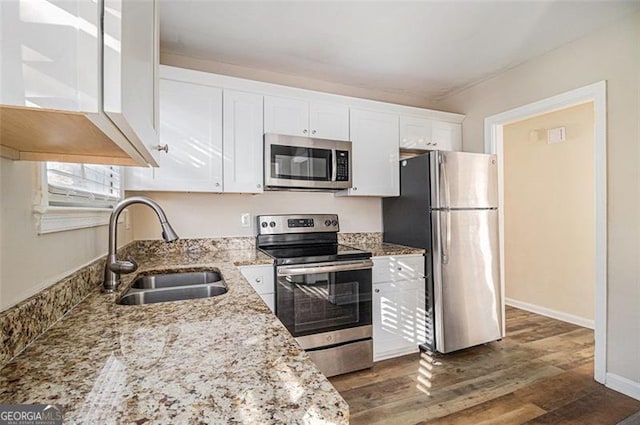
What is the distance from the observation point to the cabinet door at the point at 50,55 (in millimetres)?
404

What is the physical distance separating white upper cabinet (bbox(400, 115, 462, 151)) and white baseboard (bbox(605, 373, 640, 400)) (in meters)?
2.20

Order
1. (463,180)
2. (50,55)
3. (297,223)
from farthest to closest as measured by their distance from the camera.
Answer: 1. (297,223)
2. (463,180)
3. (50,55)

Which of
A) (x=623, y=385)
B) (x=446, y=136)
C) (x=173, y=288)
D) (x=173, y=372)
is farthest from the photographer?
(x=446, y=136)

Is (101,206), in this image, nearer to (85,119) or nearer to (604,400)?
(85,119)

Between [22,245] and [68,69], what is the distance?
1.96 ft

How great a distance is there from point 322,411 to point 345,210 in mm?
2609

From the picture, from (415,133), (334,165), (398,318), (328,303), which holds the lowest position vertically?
(398,318)

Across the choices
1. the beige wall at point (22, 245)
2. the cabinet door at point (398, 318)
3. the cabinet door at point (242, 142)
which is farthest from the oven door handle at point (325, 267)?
the beige wall at point (22, 245)

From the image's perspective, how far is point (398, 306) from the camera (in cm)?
255

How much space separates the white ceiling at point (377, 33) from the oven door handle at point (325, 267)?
1684 mm

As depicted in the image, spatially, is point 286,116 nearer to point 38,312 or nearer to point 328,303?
point 328,303

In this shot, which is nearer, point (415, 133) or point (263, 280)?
point (263, 280)

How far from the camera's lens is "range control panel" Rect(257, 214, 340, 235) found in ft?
8.52

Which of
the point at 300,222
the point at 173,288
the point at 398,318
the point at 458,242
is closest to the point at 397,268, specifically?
the point at 398,318
